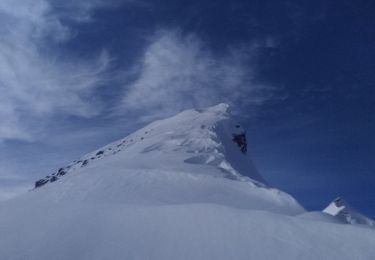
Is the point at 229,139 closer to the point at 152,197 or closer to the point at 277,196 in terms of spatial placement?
the point at 277,196

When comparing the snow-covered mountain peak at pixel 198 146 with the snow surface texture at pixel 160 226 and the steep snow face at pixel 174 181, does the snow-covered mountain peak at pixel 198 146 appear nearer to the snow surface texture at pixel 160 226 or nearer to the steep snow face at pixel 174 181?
the steep snow face at pixel 174 181

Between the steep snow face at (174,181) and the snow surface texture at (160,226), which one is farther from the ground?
the steep snow face at (174,181)

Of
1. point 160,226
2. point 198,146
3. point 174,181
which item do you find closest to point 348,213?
point 198,146

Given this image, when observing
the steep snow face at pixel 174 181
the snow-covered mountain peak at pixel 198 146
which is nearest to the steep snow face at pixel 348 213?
the snow-covered mountain peak at pixel 198 146

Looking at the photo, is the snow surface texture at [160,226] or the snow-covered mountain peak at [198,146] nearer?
the snow surface texture at [160,226]

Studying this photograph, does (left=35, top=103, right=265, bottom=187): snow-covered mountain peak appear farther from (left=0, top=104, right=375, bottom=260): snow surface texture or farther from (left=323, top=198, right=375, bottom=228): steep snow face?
(left=323, top=198, right=375, bottom=228): steep snow face

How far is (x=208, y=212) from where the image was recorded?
7926 mm

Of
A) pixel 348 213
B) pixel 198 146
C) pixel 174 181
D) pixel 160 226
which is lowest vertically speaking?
pixel 160 226

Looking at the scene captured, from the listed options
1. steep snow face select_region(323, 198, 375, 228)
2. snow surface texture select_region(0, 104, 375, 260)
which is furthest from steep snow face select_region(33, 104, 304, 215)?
steep snow face select_region(323, 198, 375, 228)

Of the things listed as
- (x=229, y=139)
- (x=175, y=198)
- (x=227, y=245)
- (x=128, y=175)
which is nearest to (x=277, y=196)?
(x=175, y=198)

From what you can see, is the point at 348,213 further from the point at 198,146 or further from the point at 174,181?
the point at 174,181

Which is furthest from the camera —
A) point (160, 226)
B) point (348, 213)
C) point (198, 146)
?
point (348, 213)

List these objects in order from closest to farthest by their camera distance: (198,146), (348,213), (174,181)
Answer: (174,181), (198,146), (348,213)

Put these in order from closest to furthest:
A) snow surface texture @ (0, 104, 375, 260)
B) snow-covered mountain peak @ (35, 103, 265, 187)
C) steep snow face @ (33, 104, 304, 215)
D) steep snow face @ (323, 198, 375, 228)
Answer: snow surface texture @ (0, 104, 375, 260) → steep snow face @ (33, 104, 304, 215) → snow-covered mountain peak @ (35, 103, 265, 187) → steep snow face @ (323, 198, 375, 228)
